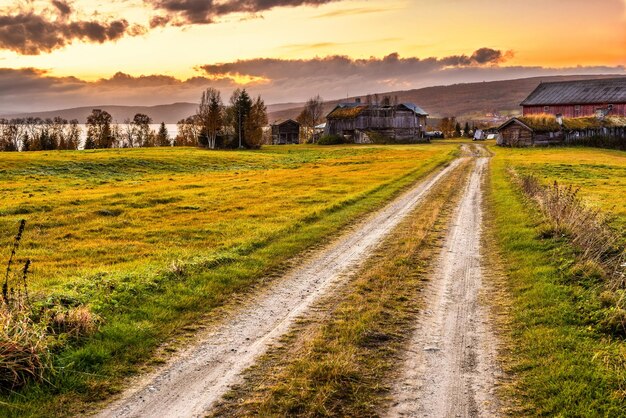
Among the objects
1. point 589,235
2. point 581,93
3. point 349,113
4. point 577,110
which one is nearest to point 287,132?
point 349,113

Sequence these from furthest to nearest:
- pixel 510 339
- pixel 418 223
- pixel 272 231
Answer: pixel 418 223, pixel 272 231, pixel 510 339

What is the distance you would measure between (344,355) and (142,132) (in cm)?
13736

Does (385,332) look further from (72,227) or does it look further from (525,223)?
(72,227)

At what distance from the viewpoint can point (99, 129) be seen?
124 metres

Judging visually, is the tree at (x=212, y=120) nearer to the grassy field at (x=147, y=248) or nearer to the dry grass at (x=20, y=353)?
the grassy field at (x=147, y=248)

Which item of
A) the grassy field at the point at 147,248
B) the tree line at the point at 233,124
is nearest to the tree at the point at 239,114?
the tree line at the point at 233,124

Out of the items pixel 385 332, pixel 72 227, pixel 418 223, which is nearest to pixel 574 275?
pixel 385 332

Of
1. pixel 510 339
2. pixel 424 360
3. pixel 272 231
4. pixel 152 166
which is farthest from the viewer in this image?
pixel 152 166

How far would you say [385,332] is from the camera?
8789 millimetres

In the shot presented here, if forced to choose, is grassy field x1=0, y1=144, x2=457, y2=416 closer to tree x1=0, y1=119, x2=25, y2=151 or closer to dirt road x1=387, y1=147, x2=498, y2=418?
dirt road x1=387, y1=147, x2=498, y2=418

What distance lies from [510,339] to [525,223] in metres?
10.2

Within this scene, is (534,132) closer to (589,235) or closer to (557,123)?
(557,123)

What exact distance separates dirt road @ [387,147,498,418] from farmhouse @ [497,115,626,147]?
6765 cm

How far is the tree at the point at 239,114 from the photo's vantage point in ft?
302
